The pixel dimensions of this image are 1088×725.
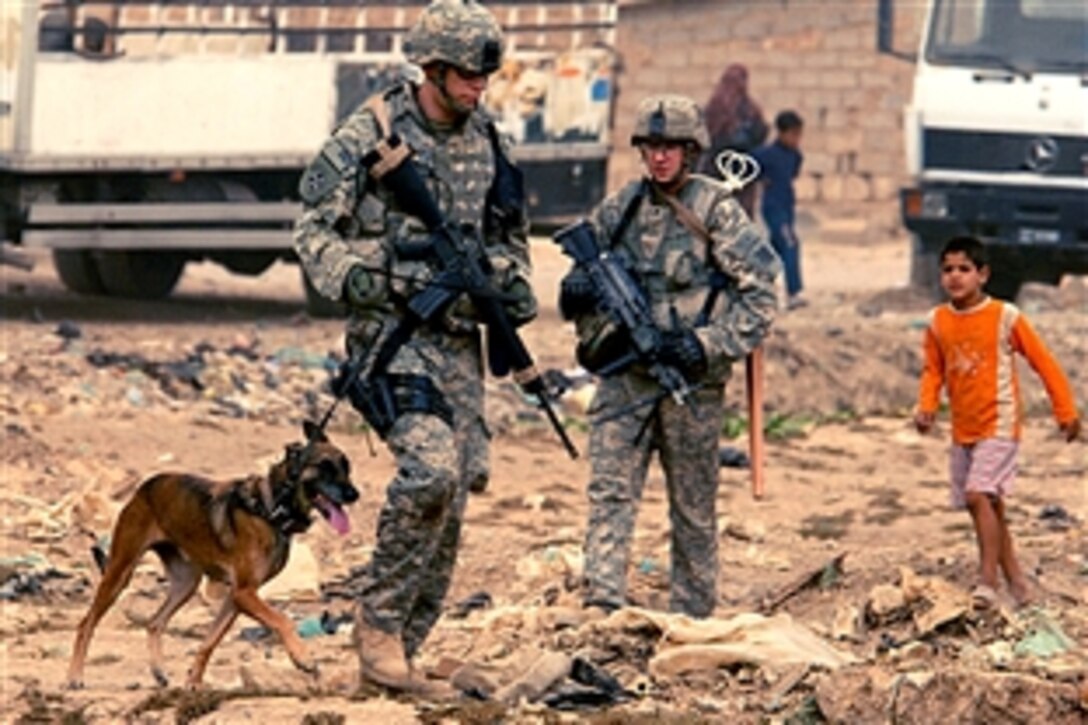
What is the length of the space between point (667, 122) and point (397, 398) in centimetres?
155

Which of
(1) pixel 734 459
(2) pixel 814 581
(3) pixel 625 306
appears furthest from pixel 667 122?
(1) pixel 734 459

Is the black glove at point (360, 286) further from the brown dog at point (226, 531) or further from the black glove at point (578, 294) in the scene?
the black glove at point (578, 294)

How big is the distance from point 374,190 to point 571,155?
12720 mm

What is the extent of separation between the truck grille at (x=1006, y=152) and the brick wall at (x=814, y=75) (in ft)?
30.7

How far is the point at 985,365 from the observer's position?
974cm

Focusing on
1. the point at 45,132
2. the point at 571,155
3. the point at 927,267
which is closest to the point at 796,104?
the point at 927,267

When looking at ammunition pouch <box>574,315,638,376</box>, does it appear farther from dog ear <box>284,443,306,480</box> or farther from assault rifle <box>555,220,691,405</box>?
→ dog ear <box>284,443,306,480</box>

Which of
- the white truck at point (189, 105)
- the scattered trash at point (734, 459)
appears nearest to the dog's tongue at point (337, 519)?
the scattered trash at point (734, 459)

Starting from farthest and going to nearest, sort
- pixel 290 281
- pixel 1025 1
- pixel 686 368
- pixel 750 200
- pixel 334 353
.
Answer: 1. pixel 290 281
2. pixel 750 200
3. pixel 1025 1
4. pixel 334 353
5. pixel 686 368

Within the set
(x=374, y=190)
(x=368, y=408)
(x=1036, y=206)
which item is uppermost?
(x=374, y=190)

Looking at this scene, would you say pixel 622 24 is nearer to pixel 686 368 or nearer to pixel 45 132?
pixel 45 132

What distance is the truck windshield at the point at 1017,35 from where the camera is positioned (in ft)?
64.5

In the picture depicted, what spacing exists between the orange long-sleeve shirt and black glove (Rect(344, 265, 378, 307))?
8.48ft

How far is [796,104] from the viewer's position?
30047mm
